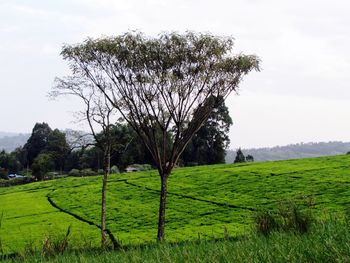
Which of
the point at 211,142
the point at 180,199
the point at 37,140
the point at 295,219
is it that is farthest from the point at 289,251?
the point at 37,140

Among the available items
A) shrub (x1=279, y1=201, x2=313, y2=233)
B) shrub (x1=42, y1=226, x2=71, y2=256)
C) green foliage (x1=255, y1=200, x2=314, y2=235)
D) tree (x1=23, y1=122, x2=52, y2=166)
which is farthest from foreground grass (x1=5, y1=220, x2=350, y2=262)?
tree (x1=23, y1=122, x2=52, y2=166)

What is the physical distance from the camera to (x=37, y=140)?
106250 mm

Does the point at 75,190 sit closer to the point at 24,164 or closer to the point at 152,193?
the point at 152,193

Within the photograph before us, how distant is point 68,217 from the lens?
138ft

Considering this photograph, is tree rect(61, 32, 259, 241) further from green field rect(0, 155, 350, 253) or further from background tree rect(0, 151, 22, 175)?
background tree rect(0, 151, 22, 175)

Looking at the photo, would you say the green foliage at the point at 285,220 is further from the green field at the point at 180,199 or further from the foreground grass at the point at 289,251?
the green field at the point at 180,199

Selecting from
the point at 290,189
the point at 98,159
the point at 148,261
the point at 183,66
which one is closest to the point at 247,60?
the point at 183,66

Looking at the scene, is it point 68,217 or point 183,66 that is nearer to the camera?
point 183,66

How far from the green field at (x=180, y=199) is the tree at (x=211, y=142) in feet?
59.2

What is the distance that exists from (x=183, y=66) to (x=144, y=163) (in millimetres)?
60566

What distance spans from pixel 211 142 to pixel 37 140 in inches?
1775

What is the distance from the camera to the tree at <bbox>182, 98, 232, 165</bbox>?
261 ft

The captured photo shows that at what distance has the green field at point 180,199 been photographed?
112ft

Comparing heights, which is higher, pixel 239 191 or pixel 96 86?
pixel 96 86
